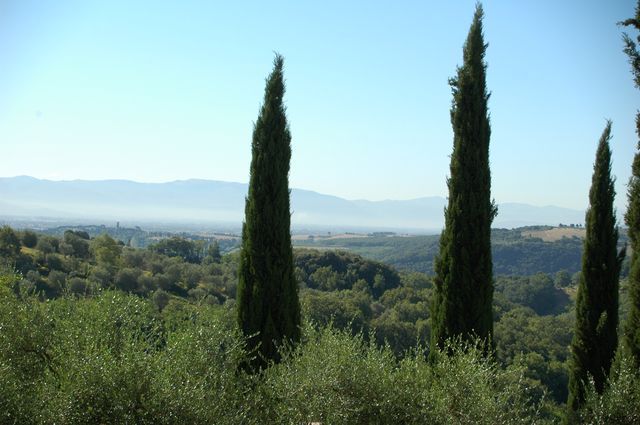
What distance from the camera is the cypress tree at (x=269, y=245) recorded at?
8.95 metres

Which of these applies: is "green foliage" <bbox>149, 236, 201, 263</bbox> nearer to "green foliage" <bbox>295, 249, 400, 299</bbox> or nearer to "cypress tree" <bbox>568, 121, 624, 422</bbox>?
"green foliage" <bbox>295, 249, 400, 299</bbox>

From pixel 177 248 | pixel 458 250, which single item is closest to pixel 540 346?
pixel 458 250

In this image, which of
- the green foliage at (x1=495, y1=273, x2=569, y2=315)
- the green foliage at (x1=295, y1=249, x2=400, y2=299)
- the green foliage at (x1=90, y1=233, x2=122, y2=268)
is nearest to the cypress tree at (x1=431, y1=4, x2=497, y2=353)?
the green foliage at (x1=90, y1=233, x2=122, y2=268)

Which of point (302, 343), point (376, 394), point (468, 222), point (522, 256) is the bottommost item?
point (522, 256)

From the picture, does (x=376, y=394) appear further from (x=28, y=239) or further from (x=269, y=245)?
(x=28, y=239)

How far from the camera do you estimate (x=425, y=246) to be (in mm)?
90938

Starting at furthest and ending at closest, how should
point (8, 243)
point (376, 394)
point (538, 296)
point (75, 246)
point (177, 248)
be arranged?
point (177, 248) → point (538, 296) → point (75, 246) → point (8, 243) → point (376, 394)

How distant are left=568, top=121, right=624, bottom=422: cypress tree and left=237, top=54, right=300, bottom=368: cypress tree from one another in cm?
580

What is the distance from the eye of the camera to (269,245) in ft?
30.1

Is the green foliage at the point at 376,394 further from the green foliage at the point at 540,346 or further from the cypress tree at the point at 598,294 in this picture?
the green foliage at the point at 540,346

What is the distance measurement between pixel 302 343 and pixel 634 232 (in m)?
5.57

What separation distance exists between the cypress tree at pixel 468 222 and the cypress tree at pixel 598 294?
2.52 metres

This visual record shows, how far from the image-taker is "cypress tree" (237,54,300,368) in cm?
895

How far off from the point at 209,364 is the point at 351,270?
140 ft
